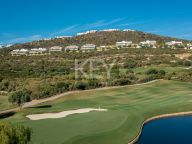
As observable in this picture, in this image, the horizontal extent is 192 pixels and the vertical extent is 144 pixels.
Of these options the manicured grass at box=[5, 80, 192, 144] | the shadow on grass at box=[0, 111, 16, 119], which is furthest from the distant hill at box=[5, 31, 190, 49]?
the shadow on grass at box=[0, 111, 16, 119]

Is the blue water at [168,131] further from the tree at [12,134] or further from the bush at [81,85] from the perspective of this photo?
the bush at [81,85]

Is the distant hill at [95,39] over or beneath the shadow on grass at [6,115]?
over

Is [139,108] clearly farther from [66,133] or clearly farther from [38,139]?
[38,139]

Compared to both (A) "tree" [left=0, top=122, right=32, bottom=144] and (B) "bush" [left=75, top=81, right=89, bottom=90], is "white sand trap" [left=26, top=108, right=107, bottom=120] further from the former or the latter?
(B) "bush" [left=75, top=81, right=89, bottom=90]

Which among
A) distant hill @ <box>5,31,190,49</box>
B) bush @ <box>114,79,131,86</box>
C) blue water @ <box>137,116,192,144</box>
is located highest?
distant hill @ <box>5,31,190,49</box>

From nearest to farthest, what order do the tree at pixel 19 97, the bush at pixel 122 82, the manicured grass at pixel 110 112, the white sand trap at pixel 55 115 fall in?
the manicured grass at pixel 110 112 < the white sand trap at pixel 55 115 < the tree at pixel 19 97 < the bush at pixel 122 82

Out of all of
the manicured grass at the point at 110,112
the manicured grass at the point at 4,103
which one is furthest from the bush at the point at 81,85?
the manicured grass at the point at 4,103

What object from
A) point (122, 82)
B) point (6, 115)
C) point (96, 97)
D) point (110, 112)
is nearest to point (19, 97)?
point (6, 115)

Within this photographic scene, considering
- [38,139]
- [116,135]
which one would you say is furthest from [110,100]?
[38,139]
